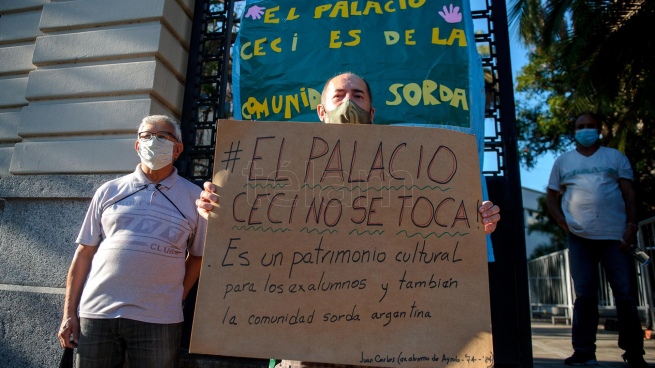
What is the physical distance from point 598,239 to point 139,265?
3427 millimetres

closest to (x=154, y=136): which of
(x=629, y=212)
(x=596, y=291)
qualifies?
(x=596, y=291)

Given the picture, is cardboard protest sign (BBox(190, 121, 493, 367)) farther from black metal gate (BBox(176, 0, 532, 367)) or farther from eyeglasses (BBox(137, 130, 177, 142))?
black metal gate (BBox(176, 0, 532, 367))

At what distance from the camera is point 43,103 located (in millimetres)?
4398

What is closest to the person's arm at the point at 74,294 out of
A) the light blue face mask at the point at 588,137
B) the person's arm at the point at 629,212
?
the person's arm at the point at 629,212

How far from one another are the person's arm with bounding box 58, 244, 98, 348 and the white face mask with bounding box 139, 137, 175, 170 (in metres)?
0.55

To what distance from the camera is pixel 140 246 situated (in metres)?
2.51

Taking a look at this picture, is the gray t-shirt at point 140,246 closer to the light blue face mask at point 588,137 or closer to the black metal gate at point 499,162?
the black metal gate at point 499,162

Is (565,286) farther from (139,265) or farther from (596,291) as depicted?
(139,265)

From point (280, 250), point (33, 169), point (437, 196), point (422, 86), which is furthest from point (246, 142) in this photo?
point (33, 169)

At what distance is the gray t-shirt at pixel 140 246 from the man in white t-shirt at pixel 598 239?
3.06 metres

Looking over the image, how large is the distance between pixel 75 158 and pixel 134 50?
1036 mm

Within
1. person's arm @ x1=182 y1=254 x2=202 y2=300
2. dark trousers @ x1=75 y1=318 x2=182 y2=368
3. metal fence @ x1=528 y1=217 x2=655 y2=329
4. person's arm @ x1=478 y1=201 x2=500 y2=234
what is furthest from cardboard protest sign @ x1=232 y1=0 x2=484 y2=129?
metal fence @ x1=528 y1=217 x2=655 y2=329

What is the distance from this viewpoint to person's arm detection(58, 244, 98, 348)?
8.36 ft

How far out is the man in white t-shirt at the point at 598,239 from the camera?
3.81 meters
